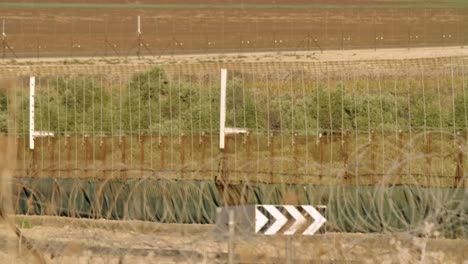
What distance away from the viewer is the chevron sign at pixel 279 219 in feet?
34.3

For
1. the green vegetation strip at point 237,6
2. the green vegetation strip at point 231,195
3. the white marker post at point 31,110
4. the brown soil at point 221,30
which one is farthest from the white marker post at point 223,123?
the green vegetation strip at point 237,6

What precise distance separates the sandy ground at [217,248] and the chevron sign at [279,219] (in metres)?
0.10

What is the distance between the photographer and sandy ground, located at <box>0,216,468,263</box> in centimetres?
992

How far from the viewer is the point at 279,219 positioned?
10570mm

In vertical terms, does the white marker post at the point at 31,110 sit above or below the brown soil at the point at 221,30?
below

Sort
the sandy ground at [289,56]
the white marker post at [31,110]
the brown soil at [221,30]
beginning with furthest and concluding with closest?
the brown soil at [221,30]
the sandy ground at [289,56]
the white marker post at [31,110]

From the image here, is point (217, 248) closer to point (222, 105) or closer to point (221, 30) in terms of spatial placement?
point (222, 105)

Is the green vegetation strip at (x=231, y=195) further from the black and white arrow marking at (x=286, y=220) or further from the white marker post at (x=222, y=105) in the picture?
the white marker post at (x=222, y=105)

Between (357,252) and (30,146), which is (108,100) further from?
(357,252)

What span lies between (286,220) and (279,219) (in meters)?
0.08

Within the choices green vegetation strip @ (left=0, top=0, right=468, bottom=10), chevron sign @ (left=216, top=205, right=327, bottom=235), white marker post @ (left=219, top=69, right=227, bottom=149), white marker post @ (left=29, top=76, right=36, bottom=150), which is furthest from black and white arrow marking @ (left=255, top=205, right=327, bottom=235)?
green vegetation strip @ (left=0, top=0, right=468, bottom=10)

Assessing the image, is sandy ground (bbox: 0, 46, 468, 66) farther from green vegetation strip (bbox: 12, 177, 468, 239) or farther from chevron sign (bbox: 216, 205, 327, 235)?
chevron sign (bbox: 216, 205, 327, 235)

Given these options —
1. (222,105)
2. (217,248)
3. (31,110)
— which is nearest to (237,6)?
(31,110)

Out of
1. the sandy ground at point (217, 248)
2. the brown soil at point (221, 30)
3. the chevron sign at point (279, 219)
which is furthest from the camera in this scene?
the brown soil at point (221, 30)
